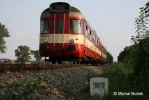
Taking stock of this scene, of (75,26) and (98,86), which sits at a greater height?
(75,26)

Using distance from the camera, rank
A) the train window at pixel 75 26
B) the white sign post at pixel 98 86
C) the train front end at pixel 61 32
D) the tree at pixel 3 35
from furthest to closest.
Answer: the tree at pixel 3 35, the train window at pixel 75 26, the train front end at pixel 61 32, the white sign post at pixel 98 86

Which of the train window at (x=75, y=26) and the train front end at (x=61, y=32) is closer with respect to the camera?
the train front end at (x=61, y=32)

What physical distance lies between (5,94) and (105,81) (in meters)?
2.61

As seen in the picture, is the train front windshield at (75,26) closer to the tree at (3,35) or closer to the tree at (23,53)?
the tree at (3,35)

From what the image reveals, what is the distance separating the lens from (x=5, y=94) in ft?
21.1

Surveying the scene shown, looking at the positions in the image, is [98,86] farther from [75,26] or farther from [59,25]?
[59,25]

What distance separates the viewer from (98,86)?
8.05 metres

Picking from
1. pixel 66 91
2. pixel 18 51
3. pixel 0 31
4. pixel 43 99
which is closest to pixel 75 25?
pixel 66 91

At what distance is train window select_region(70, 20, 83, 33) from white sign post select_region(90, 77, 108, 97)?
11231 mm

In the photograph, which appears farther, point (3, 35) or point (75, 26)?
point (3, 35)

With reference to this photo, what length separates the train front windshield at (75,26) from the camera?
754 inches

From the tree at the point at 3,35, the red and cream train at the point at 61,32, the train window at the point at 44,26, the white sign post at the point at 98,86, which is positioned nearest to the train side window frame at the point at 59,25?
the red and cream train at the point at 61,32

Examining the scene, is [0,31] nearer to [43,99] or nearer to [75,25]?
[75,25]

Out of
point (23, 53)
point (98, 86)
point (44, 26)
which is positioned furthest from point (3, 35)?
point (98, 86)
